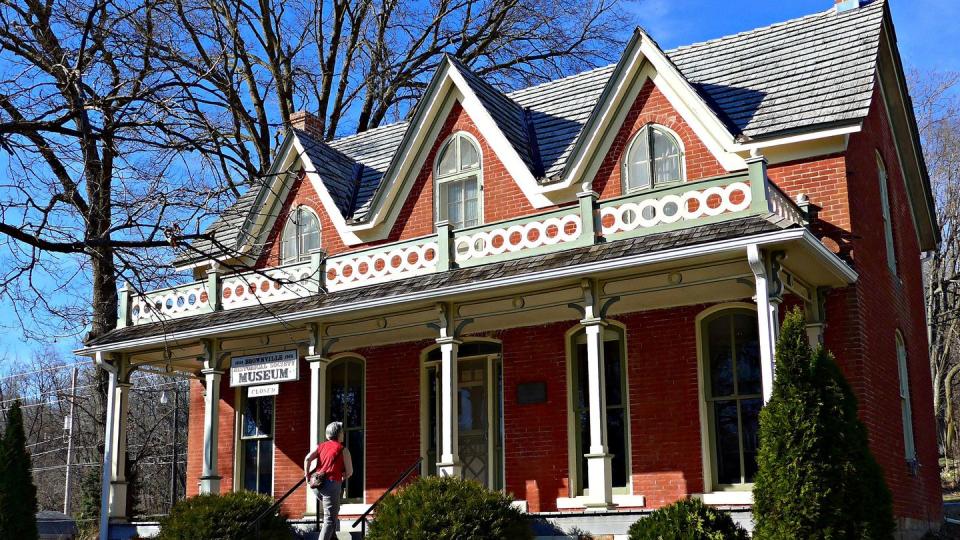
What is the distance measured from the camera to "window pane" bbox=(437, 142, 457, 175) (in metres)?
19.3

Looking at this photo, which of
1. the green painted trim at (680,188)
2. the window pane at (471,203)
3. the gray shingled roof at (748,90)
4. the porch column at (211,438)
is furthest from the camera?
the window pane at (471,203)

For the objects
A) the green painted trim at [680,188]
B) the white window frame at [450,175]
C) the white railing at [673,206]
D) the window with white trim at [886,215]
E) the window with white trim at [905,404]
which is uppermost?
the white window frame at [450,175]

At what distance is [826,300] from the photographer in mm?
15062

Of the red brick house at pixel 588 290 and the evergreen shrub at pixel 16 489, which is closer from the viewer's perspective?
the red brick house at pixel 588 290

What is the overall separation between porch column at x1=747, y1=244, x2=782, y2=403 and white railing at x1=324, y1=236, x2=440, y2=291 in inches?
206

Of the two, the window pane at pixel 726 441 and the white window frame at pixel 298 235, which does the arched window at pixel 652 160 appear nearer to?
the window pane at pixel 726 441

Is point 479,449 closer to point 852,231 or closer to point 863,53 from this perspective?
point 852,231

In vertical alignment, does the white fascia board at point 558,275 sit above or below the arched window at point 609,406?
above

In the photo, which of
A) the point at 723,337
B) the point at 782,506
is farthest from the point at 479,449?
the point at 782,506

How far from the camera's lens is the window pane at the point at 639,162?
56.0 feet

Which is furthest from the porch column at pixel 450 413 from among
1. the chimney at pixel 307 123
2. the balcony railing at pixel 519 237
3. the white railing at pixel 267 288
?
the chimney at pixel 307 123

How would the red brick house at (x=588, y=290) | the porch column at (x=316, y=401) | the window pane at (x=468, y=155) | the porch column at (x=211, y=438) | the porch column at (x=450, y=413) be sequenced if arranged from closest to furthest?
the red brick house at (x=588, y=290) < the porch column at (x=450, y=413) < the porch column at (x=316, y=401) < the porch column at (x=211, y=438) < the window pane at (x=468, y=155)

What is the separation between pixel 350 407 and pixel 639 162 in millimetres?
7265

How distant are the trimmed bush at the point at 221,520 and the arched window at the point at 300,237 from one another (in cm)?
655
